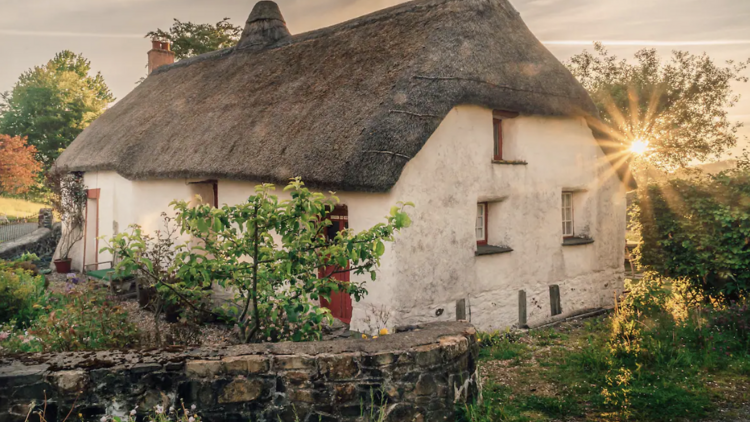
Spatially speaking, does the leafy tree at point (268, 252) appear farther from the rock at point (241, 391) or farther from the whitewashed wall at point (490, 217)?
the whitewashed wall at point (490, 217)

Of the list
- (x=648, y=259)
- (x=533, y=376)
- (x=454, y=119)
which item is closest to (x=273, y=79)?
(x=454, y=119)

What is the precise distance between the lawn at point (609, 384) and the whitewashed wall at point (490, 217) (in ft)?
3.81

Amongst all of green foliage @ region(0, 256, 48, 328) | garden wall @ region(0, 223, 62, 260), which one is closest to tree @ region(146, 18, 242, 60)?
garden wall @ region(0, 223, 62, 260)

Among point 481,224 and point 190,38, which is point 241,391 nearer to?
point 481,224

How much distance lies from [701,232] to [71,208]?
13461 millimetres

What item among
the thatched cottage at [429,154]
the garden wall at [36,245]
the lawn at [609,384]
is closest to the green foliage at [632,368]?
the lawn at [609,384]

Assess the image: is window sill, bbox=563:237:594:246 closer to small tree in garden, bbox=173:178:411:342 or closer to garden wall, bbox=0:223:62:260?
small tree in garden, bbox=173:178:411:342

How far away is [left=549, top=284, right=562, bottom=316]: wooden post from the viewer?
8.70 m

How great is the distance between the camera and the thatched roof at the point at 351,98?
662cm

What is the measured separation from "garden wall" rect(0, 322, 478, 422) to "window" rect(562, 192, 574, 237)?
6523 mm

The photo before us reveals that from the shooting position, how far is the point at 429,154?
6.90 m

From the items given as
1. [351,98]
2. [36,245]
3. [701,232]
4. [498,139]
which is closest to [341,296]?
[351,98]

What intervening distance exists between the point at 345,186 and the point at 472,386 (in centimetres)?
309

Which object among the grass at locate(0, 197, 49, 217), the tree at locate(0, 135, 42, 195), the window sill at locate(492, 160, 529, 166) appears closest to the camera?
the window sill at locate(492, 160, 529, 166)
